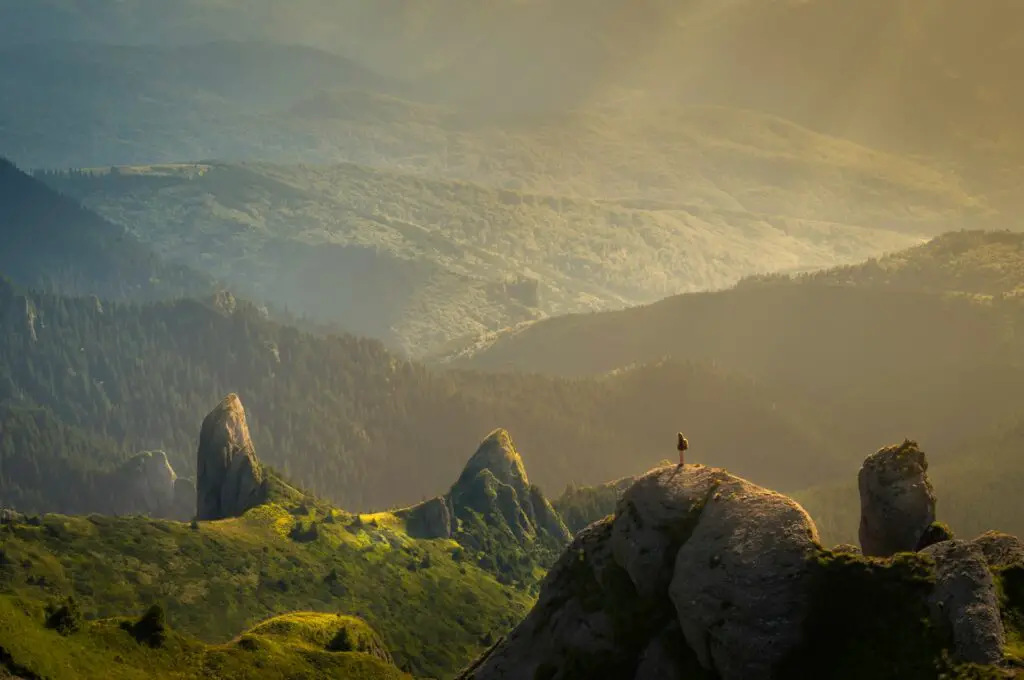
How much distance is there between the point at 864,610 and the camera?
7344 centimetres

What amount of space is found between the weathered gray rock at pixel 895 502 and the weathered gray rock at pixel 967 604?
25383mm

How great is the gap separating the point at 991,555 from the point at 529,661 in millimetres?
40064

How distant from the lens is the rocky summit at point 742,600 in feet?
231

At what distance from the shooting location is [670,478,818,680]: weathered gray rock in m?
73.8

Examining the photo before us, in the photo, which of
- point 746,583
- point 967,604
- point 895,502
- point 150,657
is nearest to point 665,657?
point 746,583

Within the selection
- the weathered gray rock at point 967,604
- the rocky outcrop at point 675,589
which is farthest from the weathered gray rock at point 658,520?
the weathered gray rock at point 967,604

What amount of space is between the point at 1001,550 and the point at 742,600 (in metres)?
24.0

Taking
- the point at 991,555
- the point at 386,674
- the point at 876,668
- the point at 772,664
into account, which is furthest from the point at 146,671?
the point at 991,555

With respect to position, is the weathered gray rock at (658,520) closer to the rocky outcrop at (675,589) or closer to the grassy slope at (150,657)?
the rocky outcrop at (675,589)

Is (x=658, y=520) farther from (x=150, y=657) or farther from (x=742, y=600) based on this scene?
(x=150, y=657)

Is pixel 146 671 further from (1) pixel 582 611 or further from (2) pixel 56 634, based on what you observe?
(1) pixel 582 611

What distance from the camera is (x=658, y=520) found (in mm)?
86125

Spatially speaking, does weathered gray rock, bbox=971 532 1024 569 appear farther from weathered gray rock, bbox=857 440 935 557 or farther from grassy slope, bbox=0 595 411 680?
grassy slope, bbox=0 595 411 680

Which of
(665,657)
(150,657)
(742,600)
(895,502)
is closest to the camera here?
(742,600)
